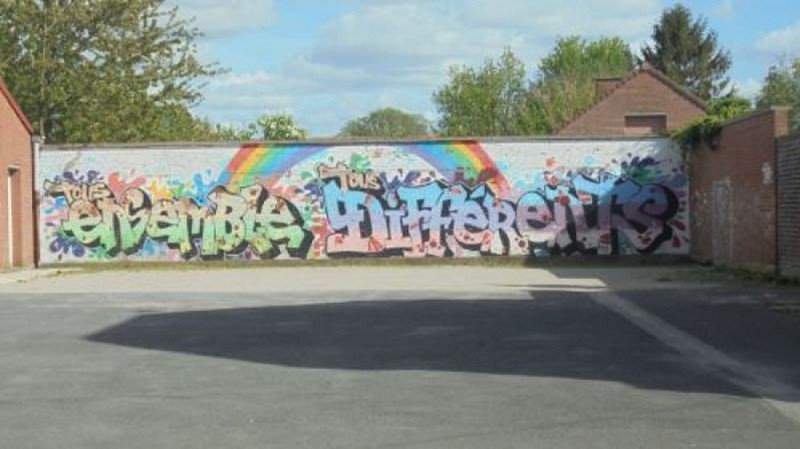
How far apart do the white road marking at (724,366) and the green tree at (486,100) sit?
5252 centimetres

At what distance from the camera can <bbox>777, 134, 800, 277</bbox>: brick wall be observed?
20.5m

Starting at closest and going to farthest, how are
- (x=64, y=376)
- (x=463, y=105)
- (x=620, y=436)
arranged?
(x=620, y=436) < (x=64, y=376) < (x=463, y=105)

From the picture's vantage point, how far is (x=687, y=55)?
71.6m

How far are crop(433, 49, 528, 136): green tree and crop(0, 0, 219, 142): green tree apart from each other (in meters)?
30.5

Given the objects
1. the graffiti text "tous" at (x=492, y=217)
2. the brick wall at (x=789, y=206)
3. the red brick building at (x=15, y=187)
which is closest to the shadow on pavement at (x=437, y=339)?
the brick wall at (x=789, y=206)

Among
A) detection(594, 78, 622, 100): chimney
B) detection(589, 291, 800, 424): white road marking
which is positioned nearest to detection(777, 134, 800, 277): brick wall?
detection(589, 291, 800, 424): white road marking

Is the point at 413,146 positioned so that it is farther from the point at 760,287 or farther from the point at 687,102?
the point at 687,102

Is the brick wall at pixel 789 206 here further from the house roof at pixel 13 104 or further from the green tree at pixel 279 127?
the green tree at pixel 279 127

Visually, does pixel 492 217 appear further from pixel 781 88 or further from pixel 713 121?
pixel 781 88

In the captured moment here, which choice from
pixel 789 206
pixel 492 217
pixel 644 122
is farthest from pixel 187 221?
pixel 644 122

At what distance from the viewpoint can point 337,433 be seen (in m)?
7.78

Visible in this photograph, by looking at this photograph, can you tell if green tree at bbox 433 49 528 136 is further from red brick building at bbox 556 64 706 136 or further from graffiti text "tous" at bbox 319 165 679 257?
graffiti text "tous" at bbox 319 165 679 257

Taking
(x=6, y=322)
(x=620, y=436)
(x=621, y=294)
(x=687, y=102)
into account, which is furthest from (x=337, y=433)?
(x=687, y=102)

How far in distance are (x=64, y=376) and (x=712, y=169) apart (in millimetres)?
20073
